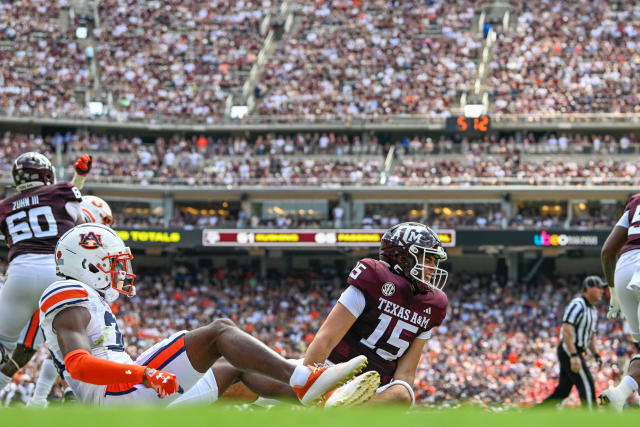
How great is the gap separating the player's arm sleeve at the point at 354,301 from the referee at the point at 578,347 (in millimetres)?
5548

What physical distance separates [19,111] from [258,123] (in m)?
9.59

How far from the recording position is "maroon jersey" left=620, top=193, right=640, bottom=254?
24.7ft

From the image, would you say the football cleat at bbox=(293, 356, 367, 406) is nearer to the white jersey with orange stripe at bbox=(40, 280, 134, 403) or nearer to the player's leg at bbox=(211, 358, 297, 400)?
the player's leg at bbox=(211, 358, 297, 400)

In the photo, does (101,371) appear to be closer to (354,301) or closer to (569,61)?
(354,301)

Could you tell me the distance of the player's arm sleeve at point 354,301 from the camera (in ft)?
20.4

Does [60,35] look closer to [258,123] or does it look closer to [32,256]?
[258,123]

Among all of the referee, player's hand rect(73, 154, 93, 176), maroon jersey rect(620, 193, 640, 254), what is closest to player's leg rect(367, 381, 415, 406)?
maroon jersey rect(620, 193, 640, 254)

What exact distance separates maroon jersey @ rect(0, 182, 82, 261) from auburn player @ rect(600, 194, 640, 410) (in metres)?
4.72

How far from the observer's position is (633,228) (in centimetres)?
757

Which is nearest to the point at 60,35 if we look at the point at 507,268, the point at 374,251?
the point at 374,251

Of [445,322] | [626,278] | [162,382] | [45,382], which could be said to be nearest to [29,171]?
[45,382]

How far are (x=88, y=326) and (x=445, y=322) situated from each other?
962 inches

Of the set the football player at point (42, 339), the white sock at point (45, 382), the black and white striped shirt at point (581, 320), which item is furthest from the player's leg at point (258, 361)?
the black and white striped shirt at point (581, 320)

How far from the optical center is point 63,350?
536cm
